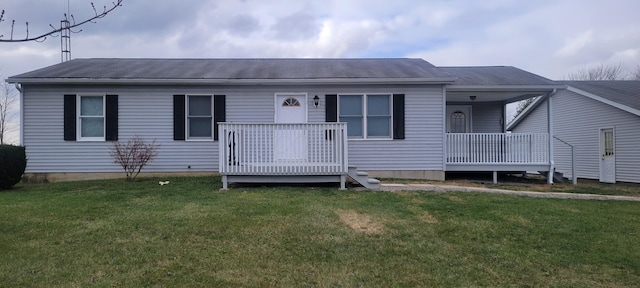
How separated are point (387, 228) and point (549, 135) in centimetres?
820

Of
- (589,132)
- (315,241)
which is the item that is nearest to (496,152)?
(589,132)

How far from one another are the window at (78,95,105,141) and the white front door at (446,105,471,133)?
10672 mm

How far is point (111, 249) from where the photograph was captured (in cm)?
461

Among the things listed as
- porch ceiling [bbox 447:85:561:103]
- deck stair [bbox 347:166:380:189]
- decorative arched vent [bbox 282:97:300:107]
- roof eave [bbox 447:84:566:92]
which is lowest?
deck stair [bbox 347:166:380:189]

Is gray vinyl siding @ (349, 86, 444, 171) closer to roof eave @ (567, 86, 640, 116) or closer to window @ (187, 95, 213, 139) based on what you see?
window @ (187, 95, 213, 139)

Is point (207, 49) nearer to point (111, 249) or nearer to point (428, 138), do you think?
point (428, 138)

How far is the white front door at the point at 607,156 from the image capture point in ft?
45.5

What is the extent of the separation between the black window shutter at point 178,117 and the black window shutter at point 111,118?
5.01 ft

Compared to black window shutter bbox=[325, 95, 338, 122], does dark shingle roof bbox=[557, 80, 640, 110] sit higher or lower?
higher

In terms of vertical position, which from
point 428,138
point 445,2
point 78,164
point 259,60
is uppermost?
point 445,2

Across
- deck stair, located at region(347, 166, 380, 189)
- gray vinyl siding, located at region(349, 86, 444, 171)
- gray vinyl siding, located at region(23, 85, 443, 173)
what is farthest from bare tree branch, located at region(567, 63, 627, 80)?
deck stair, located at region(347, 166, 380, 189)

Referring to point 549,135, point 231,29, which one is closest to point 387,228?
point 549,135

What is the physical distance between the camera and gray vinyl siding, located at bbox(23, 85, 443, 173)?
10.6 m

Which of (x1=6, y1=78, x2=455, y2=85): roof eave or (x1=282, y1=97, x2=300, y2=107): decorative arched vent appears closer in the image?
(x1=6, y1=78, x2=455, y2=85): roof eave
